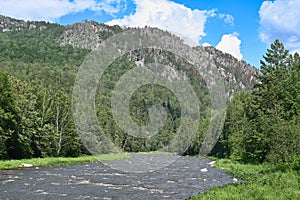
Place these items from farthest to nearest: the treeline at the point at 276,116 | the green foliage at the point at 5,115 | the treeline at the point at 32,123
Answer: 1. the treeline at the point at 32,123
2. the green foliage at the point at 5,115
3. the treeline at the point at 276,116

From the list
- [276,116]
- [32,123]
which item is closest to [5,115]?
[32,123]

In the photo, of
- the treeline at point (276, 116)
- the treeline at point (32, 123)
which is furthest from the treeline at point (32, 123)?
the treeline at point (276, 116)

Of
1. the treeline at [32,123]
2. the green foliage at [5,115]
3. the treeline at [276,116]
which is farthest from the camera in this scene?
the treeline at [32,123]

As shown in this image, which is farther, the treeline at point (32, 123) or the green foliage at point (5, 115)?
the treeline at point (32, 123)

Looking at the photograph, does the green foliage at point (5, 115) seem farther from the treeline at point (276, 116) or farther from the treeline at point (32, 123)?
the treeline at point (276, 116)

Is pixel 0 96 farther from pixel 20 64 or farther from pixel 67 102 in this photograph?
pixel 20 64

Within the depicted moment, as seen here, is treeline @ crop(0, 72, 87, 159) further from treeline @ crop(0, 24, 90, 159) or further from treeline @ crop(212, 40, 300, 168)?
treeline @ crop(212, 40, 300, 168)

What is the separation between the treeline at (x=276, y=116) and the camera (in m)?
41.5

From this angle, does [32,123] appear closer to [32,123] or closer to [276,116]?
[32,123]

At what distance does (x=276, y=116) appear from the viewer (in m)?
47.0

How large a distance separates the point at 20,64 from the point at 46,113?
14321 centimetres

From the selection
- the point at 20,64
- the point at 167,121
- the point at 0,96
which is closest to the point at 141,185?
the point at 0,96

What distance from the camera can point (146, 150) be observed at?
142m

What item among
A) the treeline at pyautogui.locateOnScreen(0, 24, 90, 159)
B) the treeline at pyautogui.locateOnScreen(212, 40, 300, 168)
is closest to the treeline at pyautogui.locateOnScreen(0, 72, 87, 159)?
the treeline at pyautogui.locateOnScreen(0, 24, 90, 159)
